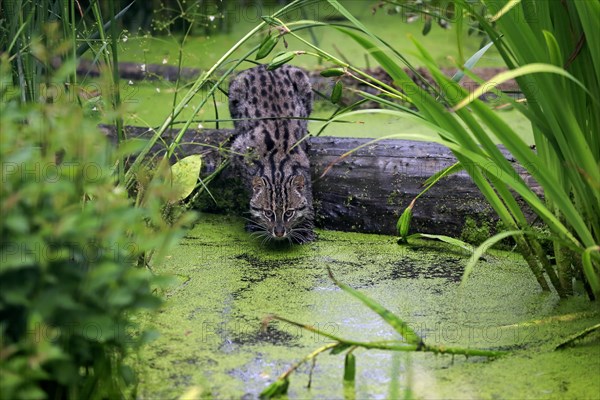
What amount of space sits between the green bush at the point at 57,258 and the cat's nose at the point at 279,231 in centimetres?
205

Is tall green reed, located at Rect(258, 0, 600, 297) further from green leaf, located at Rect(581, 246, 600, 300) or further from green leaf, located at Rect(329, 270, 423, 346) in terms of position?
green leaf, located at Rect(329, 270, 423, 346)

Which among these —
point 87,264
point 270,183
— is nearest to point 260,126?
point 270,183

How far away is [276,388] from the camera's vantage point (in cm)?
262

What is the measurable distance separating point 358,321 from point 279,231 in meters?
1.12

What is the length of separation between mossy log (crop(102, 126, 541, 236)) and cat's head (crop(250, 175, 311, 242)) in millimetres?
147

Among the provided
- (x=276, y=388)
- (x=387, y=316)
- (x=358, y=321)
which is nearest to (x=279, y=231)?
(x=358, y=321)

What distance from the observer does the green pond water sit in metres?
2.83

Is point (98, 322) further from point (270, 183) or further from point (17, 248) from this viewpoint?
point (270, 183)

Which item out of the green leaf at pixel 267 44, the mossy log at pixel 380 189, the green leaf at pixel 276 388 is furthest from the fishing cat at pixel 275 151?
the green leaf at pixel 276 388

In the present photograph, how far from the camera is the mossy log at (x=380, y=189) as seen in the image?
4.41m

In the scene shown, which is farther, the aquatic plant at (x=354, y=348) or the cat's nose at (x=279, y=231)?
the cat's nose at (x=279, y=231)

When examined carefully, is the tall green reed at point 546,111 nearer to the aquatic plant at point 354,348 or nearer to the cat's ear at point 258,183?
the aquatic plant at point 354,348

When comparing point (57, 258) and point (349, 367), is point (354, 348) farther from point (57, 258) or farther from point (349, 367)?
point (57, 258)

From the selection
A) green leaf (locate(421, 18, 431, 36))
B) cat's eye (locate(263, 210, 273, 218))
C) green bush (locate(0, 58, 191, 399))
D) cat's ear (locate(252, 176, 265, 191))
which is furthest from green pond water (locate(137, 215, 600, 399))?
green leaf (locate(421, 18, 431, 36))
